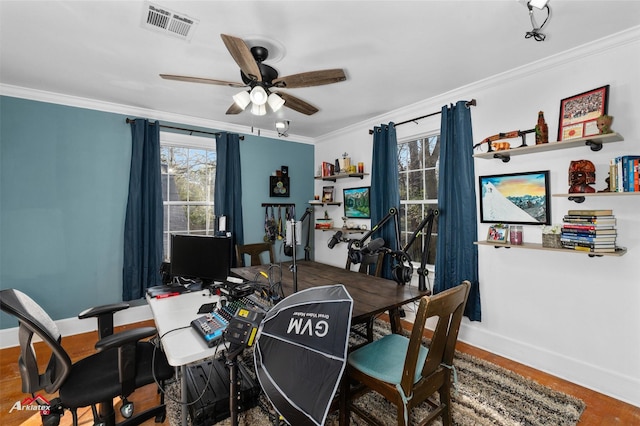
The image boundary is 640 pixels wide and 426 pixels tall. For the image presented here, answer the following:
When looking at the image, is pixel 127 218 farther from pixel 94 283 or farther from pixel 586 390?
pixel 586 390

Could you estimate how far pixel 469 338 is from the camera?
112 inches

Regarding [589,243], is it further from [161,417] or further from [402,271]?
[161,417]

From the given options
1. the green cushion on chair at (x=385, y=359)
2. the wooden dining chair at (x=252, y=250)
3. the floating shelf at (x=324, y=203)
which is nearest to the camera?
the green cushion on chair at (x=385, y=359)

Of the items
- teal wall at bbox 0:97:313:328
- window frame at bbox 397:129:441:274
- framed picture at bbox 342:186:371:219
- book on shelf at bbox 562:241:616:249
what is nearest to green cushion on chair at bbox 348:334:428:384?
book on shelf at bbox 562:241:616:249

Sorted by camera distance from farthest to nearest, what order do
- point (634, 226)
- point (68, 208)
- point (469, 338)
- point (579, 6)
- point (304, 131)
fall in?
point (304, 131) → point (68, 208) → point (469, 338) → point (634, 226) → point (579, 6)

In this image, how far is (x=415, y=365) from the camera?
1319mm

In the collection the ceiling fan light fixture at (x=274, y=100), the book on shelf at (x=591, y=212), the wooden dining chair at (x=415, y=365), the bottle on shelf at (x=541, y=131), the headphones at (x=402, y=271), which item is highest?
the ceiling fan light fixture at (x=274, y=100)

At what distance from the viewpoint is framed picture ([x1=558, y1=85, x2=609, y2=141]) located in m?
2.04

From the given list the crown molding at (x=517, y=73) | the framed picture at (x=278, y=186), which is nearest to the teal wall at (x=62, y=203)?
the framed picture at (x=278, y=186)

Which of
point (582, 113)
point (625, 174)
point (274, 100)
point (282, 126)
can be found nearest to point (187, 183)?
point (282, 126)

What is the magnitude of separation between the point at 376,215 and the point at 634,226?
227 centimetres

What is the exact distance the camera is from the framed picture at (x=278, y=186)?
4.49 meters

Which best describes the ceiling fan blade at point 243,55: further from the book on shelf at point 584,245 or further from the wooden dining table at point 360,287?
the book on shelf at point 584,245

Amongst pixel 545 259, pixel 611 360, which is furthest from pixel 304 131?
pixel 611 360
